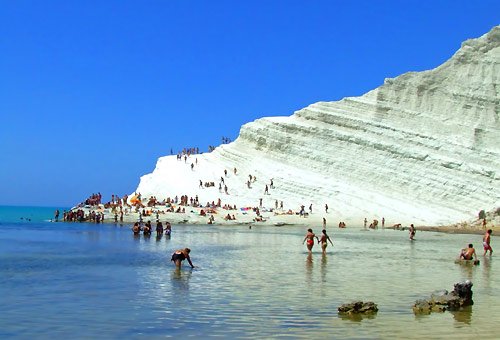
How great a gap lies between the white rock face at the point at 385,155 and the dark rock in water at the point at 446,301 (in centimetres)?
4022

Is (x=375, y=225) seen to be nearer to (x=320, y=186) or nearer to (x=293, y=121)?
(x=320, y=186)

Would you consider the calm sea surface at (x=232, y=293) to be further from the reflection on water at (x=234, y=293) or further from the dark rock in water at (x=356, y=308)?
the dark rock in water at (x=356, y=308)

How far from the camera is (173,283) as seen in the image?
51.1 ft

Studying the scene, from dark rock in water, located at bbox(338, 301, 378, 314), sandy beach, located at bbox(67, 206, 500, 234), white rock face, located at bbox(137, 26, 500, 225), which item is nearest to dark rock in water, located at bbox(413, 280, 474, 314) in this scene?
dark rock in water, located at bbox(338, 301, 378, 314)

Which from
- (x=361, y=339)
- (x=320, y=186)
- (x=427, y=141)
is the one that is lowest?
(x=361, y=339)

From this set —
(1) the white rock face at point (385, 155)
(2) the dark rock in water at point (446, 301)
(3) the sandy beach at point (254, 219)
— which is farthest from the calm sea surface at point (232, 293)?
(1) the white rock face at point (385, 155)

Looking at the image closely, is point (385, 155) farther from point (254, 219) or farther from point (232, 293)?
point (232, 293)

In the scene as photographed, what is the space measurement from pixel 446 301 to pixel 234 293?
4327 mm

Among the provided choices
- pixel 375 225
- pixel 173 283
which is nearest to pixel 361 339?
pixel 173 283

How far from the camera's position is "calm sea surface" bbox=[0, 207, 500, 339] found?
10.3 meters

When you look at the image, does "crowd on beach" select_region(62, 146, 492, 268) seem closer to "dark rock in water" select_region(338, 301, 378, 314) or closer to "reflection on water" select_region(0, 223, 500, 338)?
"reflection on water" select_region(0, 223, 500, 338)

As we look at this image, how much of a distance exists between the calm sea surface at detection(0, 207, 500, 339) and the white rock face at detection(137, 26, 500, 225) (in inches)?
1225

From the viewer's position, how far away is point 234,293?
45.8 feet

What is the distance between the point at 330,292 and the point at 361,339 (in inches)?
184
